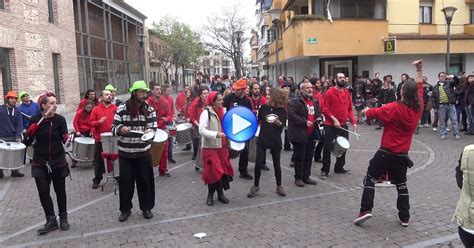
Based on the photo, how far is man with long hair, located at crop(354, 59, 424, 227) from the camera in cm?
509

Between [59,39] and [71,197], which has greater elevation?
[59,39]

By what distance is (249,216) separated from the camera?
5902 millimetres

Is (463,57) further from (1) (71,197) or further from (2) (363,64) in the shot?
(1) (71,197)

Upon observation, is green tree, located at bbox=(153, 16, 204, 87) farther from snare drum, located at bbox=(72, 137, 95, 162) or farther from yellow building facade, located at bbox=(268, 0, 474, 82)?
snare drum, located at bbox=(72, 137, 95, 162)

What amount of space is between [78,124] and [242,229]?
221 inches

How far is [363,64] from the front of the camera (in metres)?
24.6

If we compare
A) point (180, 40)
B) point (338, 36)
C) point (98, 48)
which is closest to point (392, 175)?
point (338, 36)

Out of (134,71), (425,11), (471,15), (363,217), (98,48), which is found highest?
(425,11)

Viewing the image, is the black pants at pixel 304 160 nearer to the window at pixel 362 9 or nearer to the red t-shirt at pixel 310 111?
the red t-shirt at pixel 310 111

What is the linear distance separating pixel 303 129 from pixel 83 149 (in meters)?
4.96

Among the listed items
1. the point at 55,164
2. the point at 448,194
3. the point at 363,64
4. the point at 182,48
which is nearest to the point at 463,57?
the point at 363,64

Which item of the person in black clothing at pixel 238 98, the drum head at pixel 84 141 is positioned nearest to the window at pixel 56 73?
the drum head at pixel 84 141

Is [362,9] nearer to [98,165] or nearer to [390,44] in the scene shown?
[390,44]
